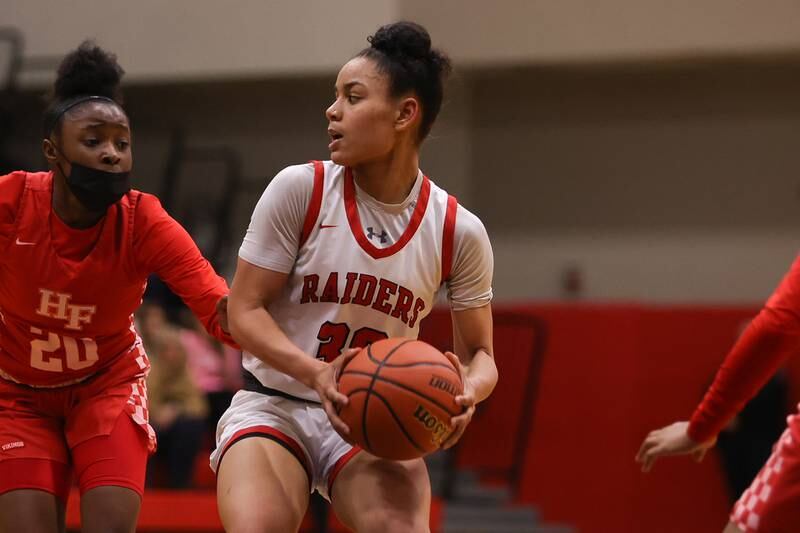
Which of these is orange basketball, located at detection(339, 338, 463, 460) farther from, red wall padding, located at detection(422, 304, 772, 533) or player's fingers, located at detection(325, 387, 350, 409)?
red wall padding, located at detection(422, 304, 772, 533)

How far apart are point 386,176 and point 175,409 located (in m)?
4.85

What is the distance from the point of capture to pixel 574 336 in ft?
32.9

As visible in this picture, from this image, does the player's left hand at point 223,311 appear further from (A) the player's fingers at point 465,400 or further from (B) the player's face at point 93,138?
(A) the player's fingers at point 465,400

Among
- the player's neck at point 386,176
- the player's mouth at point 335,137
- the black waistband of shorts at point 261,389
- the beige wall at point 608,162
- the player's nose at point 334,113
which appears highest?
the player's nose at point 334,113

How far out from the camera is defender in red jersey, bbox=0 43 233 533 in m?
3.88

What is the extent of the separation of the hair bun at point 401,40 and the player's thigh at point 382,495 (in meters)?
1.29

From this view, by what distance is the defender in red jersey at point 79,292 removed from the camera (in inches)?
153

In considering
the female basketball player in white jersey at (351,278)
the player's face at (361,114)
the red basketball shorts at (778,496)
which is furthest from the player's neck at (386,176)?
the red basketball shorts at (778,496)

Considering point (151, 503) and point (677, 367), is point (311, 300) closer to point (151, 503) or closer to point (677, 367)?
point (151, 503)

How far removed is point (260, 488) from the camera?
339 cm

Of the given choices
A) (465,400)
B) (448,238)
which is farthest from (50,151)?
(465,400)

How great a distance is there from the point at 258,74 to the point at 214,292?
671 cm

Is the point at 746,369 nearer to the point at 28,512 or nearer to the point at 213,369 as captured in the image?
the point at 28,512

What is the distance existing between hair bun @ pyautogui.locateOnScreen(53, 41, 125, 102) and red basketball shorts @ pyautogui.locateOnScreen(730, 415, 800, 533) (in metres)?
2.59
